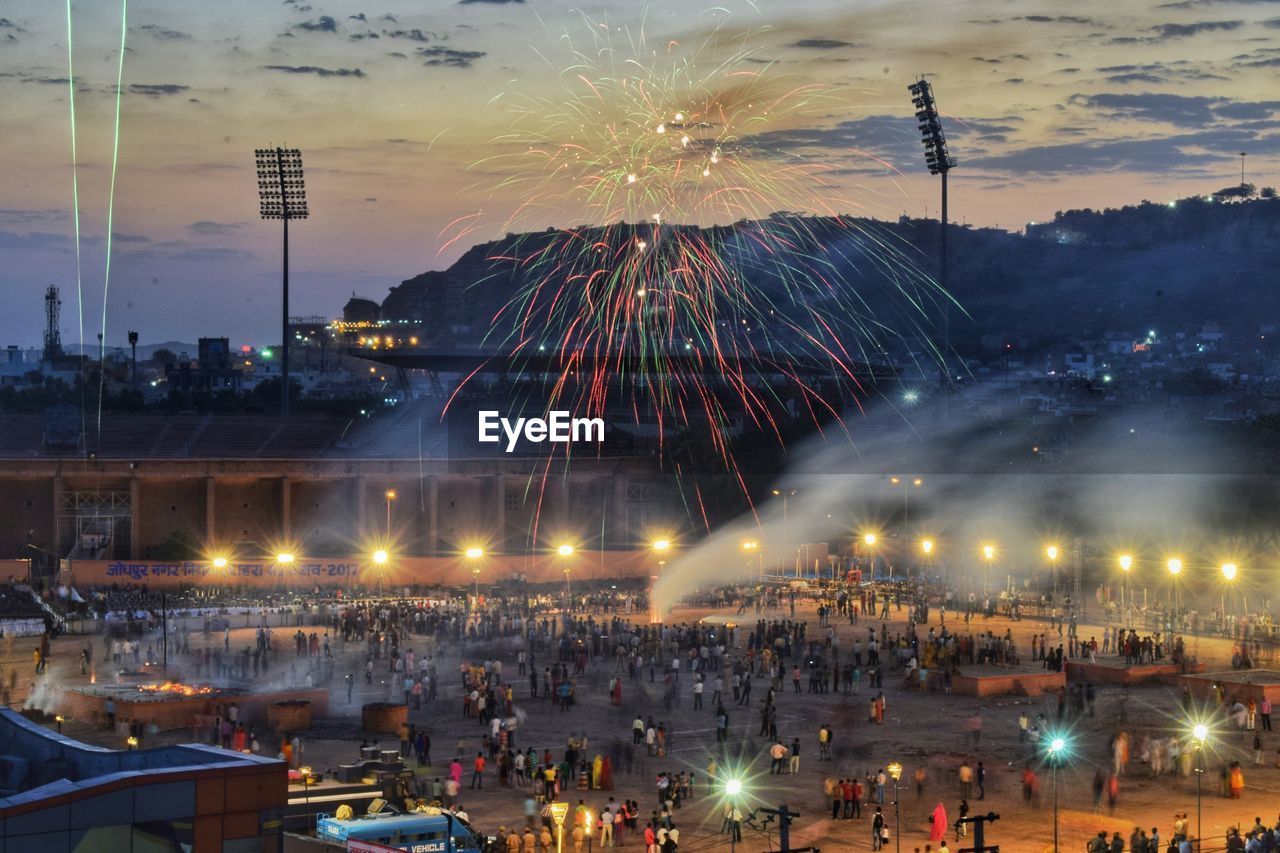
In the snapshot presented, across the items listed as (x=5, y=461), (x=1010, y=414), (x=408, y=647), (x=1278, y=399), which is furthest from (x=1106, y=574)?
(x=1278, y=399)

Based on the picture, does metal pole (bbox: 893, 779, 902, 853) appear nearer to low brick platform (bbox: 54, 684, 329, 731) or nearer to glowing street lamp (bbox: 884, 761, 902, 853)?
glowing street lamp (bbox: 884, 761, 902, 853)

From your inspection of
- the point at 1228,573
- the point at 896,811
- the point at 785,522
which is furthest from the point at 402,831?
the point at 785,522

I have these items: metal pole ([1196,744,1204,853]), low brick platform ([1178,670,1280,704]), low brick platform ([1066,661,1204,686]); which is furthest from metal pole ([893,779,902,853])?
low brick platform ([1066,661,1204,686])

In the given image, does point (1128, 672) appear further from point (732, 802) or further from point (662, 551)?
point (662, 551)

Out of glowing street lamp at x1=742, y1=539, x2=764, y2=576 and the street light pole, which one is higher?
glowing street lamp at x1=742, y1=539, x2=764, y2=576

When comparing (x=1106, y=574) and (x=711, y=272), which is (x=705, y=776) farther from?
(x=1106, y=574)

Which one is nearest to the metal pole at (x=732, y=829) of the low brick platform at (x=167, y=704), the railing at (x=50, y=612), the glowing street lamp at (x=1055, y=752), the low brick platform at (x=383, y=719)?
the glowing street lamp at (x=1055, y=752)
